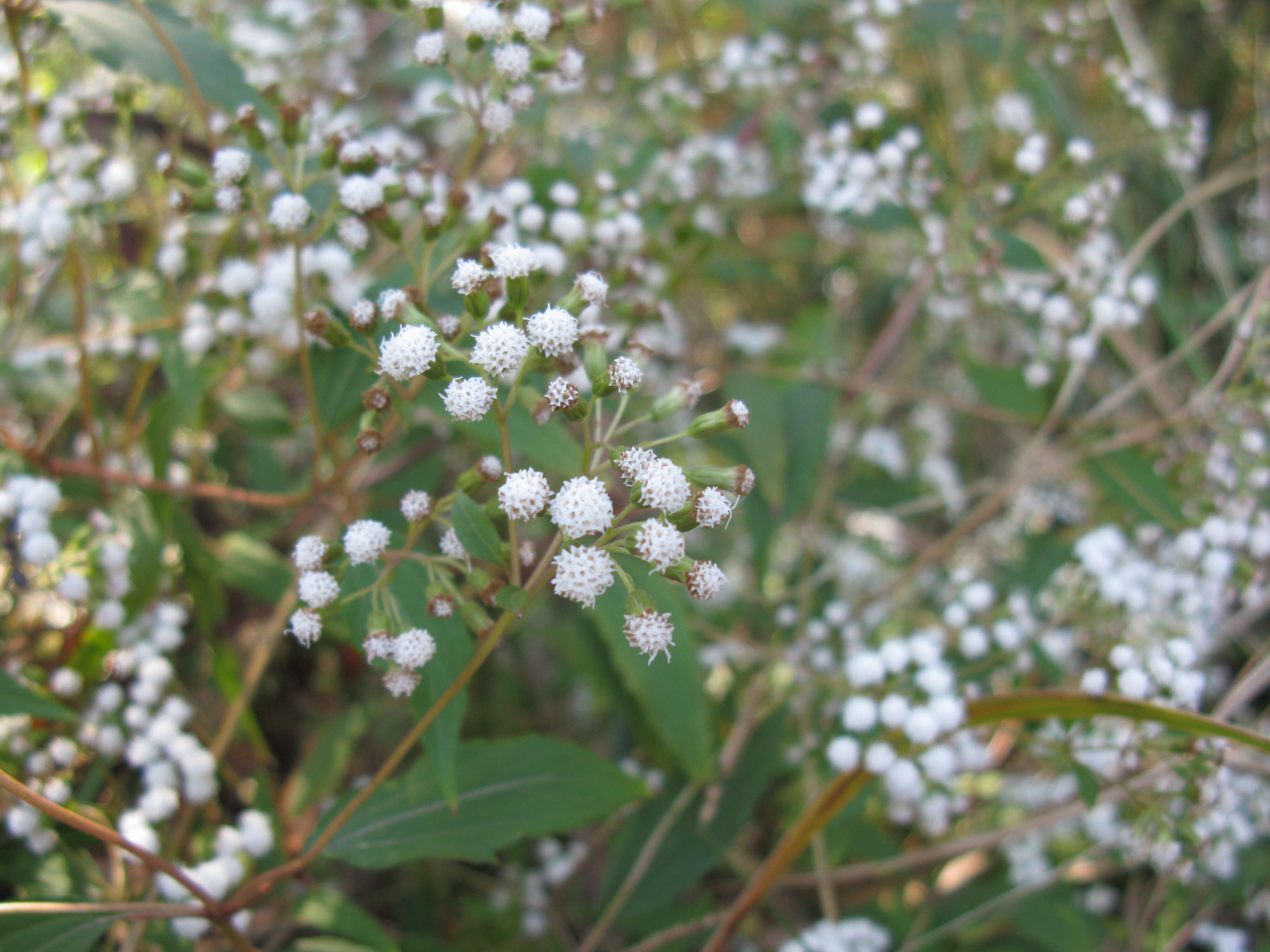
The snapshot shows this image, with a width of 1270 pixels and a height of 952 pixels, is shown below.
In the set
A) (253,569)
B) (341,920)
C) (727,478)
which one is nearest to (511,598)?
(727,478)

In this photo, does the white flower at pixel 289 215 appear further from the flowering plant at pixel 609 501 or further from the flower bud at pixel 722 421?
the flower bud at pixel 722 421

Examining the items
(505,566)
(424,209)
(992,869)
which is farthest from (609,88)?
(992,869)

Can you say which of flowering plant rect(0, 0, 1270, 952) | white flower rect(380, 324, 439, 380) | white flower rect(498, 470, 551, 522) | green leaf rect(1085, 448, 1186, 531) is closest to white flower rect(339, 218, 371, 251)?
flowering plant rect(0, 0, 1270, 952)

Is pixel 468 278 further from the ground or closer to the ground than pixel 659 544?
further from the ground

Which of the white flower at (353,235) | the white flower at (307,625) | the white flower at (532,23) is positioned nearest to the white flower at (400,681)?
the white flower at (307,625)

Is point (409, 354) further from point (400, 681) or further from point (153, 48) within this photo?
point (153, 48)

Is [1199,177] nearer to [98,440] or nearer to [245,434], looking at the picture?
[245,434]

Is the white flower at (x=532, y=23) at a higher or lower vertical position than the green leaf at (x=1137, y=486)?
higher
